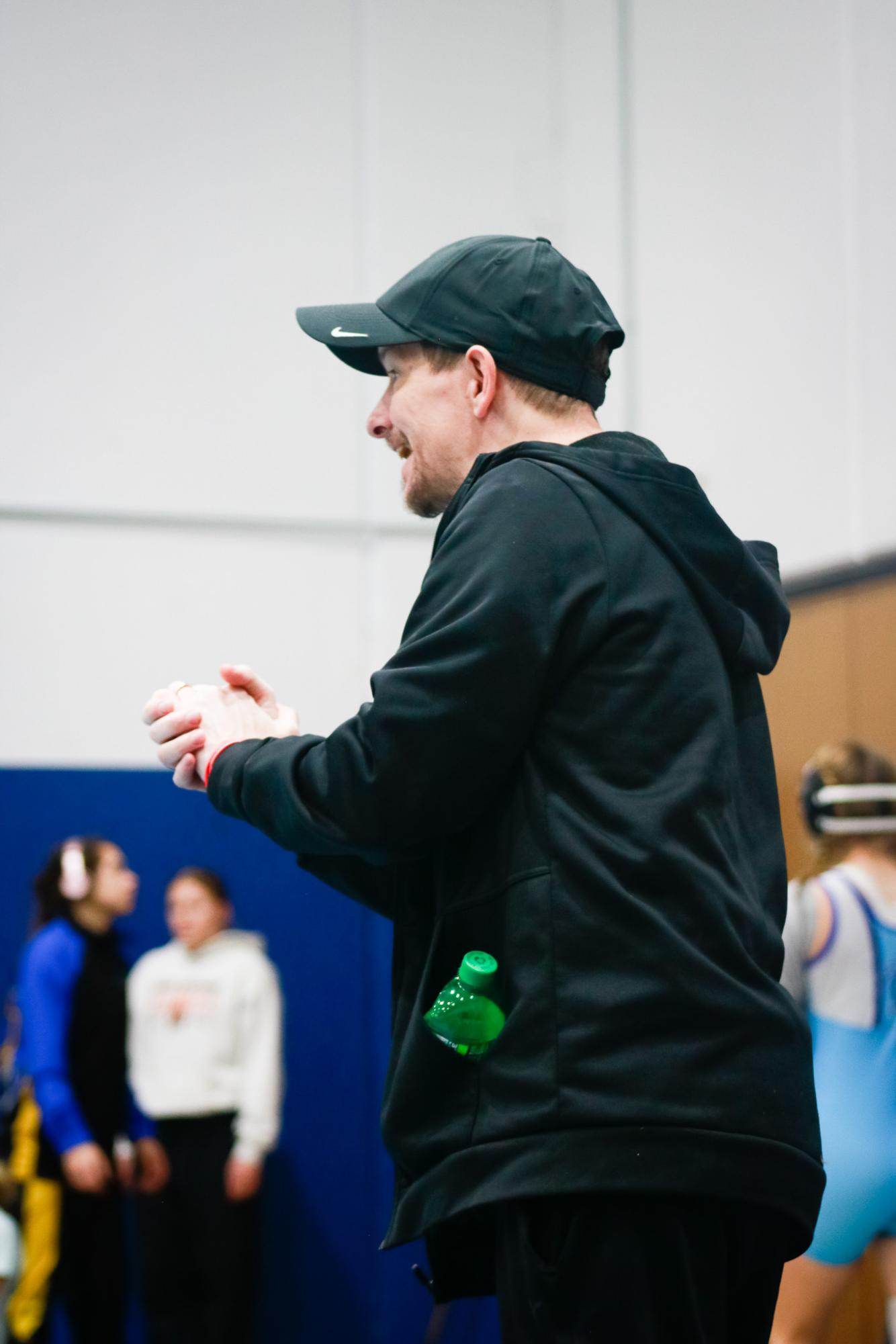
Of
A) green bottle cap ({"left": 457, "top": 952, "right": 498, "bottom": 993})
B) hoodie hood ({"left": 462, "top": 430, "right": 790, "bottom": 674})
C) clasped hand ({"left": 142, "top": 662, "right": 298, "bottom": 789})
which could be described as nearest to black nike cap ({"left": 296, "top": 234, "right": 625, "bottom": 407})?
hoodie hood ({"left": 462, "top": 430, "right": 790, "bottom": 674})

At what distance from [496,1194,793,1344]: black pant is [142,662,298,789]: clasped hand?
549mm

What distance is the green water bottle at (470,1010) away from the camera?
129 cm

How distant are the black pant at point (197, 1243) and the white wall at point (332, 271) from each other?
1.24 meters

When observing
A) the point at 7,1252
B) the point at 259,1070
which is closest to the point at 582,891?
the point at 7,1252

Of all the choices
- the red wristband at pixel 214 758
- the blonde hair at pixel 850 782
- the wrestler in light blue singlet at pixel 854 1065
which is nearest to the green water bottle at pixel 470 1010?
the red wristband at pixel 214 758

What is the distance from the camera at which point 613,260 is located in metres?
5.16

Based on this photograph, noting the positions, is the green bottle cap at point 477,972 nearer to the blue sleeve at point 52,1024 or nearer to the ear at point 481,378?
the ear at point 481,378

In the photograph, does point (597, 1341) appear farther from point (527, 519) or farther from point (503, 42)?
point (503, 42)

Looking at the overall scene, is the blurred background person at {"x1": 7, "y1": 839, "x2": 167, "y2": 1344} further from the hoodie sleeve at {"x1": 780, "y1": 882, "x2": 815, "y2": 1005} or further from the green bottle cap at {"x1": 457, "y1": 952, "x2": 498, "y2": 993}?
the green bottle cap at {"x1": 457, "y1": 952, "x2": 498, "y2": 993}

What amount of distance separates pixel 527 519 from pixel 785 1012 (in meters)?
0.53

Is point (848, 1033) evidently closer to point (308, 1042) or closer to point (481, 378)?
point (308, 1042)

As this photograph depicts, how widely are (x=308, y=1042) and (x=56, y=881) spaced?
3.21ft

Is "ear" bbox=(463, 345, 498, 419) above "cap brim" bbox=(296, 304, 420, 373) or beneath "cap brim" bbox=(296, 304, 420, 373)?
beneath

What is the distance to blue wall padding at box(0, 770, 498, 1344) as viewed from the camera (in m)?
4.54
